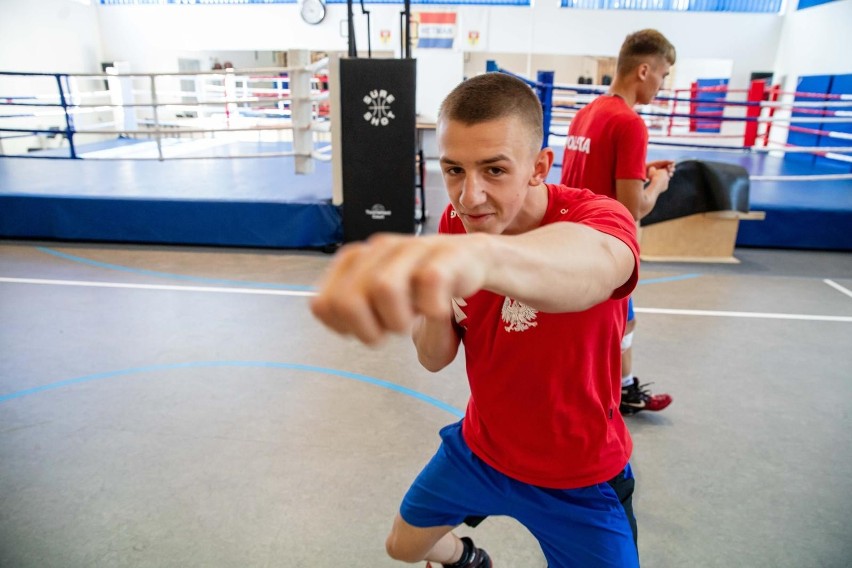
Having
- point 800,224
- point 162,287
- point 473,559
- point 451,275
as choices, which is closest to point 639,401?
point 473,559

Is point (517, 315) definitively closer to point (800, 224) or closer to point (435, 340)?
point (435, 340)

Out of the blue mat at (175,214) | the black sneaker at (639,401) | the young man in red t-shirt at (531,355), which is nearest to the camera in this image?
the young man in red t-shirt at (531,355)

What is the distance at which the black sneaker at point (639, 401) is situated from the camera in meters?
2.35

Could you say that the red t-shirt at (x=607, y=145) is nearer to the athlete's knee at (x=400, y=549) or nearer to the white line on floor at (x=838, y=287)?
the athlete's knee at (x=400, y=549)

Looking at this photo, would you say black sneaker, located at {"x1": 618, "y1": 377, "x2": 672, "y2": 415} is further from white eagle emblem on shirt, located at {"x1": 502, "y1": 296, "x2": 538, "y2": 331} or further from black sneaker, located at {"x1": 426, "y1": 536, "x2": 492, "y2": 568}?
white eagle emblem on shirt, located at {"x1": 502, "y1": 296, "x2": 538, "y2": 331}

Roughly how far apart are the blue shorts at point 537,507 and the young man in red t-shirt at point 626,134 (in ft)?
3.58

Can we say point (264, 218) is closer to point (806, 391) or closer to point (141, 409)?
point (141, 409)

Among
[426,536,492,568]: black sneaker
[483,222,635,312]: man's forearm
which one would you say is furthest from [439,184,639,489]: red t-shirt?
[426,536,492,568]: black sneaker

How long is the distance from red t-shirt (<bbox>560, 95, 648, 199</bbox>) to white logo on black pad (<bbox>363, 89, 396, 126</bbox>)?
208 centimetres

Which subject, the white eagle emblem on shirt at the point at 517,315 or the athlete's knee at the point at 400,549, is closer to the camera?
the white eagle emblem on shirt at the point at 517,315

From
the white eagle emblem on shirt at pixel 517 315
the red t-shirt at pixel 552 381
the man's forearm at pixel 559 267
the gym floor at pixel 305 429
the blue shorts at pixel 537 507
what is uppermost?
the man's forearm at pixel 559 267

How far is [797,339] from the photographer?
3.09m

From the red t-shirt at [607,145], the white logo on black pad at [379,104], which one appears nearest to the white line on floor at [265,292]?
the white logo on black pad at [379,104]

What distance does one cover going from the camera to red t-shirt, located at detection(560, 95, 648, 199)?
6.47 ft
